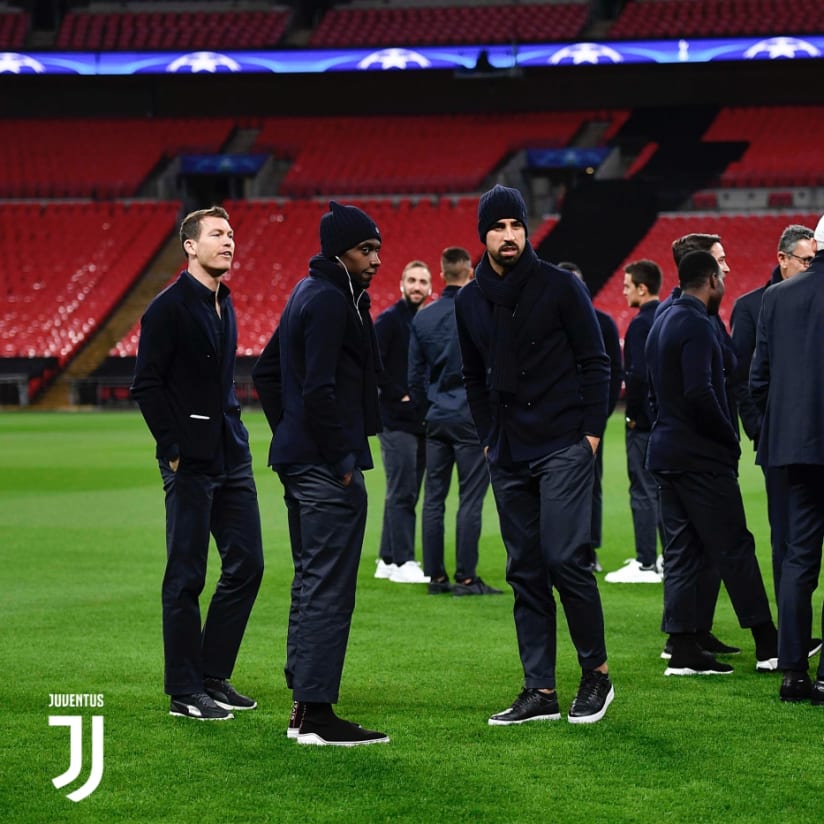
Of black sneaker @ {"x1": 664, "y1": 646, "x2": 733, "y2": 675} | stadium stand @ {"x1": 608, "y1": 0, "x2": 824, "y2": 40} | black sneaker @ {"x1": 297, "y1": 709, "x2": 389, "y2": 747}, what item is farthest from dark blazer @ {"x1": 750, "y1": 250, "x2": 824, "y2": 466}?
stadium stand @ {"x1": 608, "y1": 0, "x2": 824, "y2": 40}

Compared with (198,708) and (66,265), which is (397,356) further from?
(66,265)

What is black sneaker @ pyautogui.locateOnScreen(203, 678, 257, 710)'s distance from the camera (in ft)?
21.8

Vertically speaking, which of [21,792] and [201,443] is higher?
[201,443]

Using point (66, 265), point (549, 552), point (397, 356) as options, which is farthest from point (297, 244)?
point (549, 552)

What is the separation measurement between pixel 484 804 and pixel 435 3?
4518cm

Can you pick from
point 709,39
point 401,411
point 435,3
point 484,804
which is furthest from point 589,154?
point 484,804

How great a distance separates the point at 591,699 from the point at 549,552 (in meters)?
0.66

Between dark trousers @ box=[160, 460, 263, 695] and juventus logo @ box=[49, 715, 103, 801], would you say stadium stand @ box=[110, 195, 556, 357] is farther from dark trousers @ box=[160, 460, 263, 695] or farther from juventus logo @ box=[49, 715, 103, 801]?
juventus logo @ box=[49, 715, 103, 801]

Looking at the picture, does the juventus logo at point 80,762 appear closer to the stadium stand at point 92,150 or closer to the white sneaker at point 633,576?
the white sneaker at point 633,576

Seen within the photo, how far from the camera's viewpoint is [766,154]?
42656 mm

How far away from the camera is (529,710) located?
20.8ft

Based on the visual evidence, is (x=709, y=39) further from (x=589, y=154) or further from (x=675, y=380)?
(x=675, y=380)

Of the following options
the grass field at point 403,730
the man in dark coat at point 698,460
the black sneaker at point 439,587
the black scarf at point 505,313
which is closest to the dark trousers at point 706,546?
the man in dark coat at point 698,460

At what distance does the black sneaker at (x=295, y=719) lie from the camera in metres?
6.06
